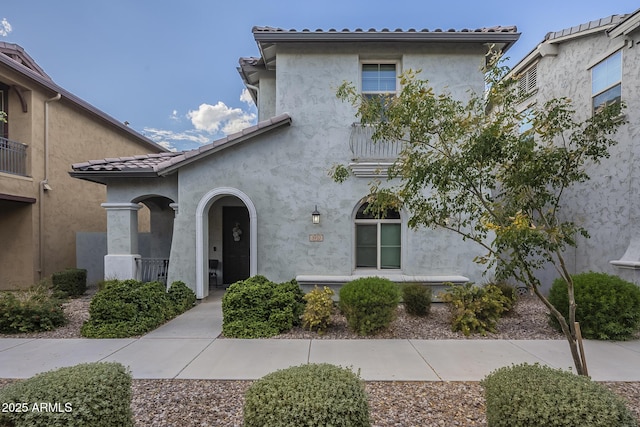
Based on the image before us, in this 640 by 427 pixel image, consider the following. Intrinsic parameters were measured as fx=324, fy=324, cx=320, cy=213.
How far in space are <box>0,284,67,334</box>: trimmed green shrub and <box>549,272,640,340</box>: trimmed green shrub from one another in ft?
34.0

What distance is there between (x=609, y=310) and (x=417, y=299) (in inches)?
134

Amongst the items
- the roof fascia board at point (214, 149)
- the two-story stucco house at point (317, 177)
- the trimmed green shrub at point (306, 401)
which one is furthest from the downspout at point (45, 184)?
the trimmed green shrub at point (306, 401)

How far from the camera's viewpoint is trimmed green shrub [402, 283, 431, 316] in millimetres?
7414

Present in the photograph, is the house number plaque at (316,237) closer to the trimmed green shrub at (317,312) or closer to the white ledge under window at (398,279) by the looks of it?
the white ledge under window at (398,279)

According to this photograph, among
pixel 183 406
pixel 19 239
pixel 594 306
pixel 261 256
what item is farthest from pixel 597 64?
pixel 19 239

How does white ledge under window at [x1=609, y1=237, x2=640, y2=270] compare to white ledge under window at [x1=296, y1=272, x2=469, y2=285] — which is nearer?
white ledge under window at [x1=609, y1=237, x2=640, y2=270]

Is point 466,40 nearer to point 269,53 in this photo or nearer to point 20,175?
point 269,53

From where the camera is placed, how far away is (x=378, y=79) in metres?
9.05

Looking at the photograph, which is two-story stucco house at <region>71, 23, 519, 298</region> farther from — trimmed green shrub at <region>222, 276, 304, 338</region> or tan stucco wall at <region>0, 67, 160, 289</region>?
tan stucco wall at <region>0, 67, 160, 289</region>

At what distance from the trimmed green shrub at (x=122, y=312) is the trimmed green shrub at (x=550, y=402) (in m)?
6.26

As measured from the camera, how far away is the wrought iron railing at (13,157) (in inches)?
420

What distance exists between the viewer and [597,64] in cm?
882

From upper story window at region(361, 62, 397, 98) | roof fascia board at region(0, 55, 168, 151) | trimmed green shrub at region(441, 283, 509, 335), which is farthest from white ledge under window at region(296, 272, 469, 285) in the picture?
roof fascia board at region(0, 55, 168, 151)

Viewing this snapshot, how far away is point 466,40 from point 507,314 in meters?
6.85
